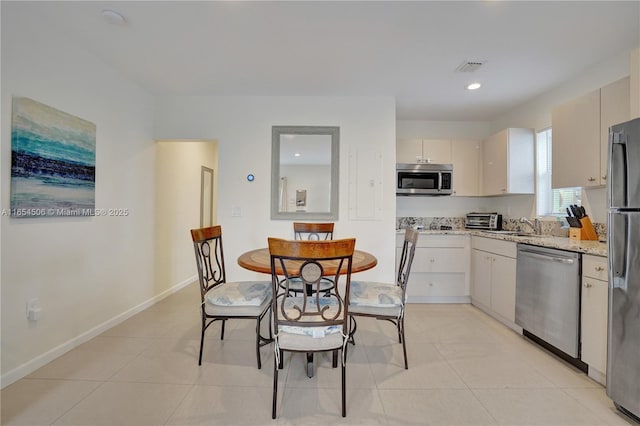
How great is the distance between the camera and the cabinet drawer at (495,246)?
2.76 meters

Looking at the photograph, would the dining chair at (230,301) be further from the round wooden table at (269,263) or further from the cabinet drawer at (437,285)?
the cabinet drawer at (437,285)

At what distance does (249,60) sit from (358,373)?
2.68 m

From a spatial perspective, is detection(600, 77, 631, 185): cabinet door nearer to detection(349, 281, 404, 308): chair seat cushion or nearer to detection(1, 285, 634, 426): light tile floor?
detection(1, 285, 634, 426): light tile floor

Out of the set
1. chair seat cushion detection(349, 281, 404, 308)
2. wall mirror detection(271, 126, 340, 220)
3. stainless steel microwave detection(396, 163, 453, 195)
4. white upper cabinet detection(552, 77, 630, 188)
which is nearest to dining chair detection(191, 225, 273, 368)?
chair seat cushion detection(349, 281, 404, 308)

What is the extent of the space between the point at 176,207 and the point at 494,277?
4002 millimetres

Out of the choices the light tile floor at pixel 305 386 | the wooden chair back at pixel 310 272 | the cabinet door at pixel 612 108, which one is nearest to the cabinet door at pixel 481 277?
the light tile floor at pixel 305 386

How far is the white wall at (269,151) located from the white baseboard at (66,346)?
1.06m

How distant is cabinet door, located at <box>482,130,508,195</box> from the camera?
3479 millimetres

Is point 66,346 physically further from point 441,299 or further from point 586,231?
point 586,231

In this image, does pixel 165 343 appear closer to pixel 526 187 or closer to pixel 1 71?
pixel 1 71

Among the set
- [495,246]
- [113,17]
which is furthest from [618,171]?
[113,17]

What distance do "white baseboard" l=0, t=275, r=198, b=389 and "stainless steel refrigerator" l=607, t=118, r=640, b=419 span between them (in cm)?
366

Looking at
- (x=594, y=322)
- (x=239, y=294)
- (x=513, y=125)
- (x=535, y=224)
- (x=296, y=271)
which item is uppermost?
(x=513, y=125)

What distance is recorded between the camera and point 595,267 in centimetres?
195
